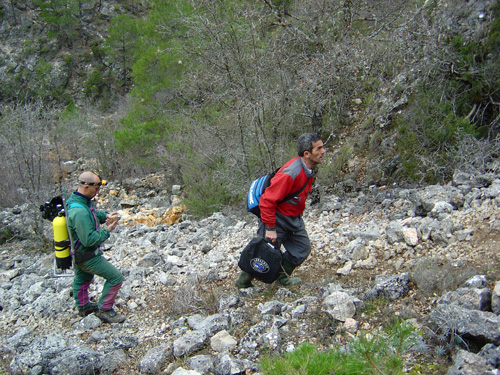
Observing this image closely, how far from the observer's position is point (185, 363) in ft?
9.98

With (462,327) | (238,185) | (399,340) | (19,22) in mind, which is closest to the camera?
(399,340)

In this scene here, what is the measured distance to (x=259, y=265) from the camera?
3.84 m

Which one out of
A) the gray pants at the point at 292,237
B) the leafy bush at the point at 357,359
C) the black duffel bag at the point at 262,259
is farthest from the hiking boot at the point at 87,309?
the leafy bush at the point at 357,359

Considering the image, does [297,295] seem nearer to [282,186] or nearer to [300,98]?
[282,186]

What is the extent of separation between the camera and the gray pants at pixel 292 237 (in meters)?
3.83

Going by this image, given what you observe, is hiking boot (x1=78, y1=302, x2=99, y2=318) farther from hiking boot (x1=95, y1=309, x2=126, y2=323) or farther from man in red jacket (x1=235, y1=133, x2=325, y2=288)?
man in red jacket (x1=235, y1=133, x2=325, y2=288)

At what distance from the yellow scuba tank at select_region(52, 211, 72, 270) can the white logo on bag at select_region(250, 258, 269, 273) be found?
182 centimetres

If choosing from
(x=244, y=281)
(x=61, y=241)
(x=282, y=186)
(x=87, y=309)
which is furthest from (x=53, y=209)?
(x=282, y=186)

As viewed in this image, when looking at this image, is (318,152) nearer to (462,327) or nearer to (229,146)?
(462,327)

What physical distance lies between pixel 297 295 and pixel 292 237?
559 millimetres

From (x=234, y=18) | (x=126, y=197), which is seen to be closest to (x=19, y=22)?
(x=126, y=197)

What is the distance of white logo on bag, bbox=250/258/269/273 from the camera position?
382cm

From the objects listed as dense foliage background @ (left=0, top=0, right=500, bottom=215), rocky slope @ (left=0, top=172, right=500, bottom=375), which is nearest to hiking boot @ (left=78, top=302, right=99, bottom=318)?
rocky slope @ (left=0, top=172, right=500, bottom=375)

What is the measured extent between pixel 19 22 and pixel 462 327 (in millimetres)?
36986
